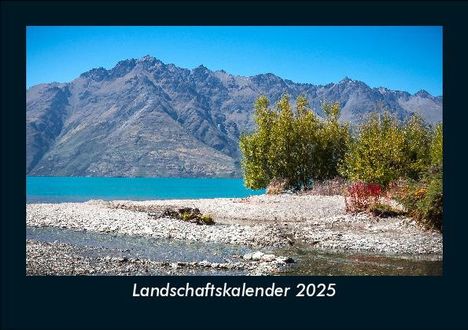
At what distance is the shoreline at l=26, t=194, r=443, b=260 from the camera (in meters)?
20.5

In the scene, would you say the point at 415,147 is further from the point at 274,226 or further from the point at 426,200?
the point at 426,200

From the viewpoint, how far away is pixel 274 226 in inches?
1045

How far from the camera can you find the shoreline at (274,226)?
20.5m

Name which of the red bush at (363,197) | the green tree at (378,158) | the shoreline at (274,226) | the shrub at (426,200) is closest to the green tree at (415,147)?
the green tree at (378,158)

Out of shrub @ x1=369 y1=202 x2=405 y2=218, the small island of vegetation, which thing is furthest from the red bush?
the small island of vegetation

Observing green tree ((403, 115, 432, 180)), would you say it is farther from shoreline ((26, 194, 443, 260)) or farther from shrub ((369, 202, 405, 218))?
shrub ((369, 202, 405, 218))

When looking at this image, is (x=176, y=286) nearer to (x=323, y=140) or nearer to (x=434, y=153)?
(x=434, y=153)

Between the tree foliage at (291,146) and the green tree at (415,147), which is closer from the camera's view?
the green tree at (415,147)

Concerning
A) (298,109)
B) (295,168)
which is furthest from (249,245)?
(298,109)

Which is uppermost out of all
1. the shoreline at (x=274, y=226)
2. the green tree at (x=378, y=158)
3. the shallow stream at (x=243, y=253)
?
the green tree at (x=378, y=158)

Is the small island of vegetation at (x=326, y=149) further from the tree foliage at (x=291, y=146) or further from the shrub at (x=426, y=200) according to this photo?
the shrub at (x=426, y=200)

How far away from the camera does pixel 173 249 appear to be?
19625 millimetres

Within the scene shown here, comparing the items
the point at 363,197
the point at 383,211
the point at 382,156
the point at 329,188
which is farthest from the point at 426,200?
the point at 329,188

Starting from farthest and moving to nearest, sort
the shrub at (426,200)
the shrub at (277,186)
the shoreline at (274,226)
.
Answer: the shrub at (277,186) → the shrub at (426,200) → the shoreline at (274,226)
